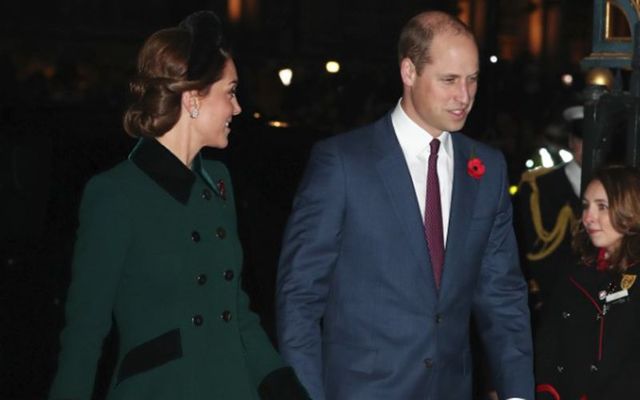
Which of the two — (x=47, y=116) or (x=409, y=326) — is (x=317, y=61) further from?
(x=409, y=326)

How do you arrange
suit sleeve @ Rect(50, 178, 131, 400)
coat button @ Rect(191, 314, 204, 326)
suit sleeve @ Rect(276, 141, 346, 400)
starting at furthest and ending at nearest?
suit sleeve @ Rect(276, 141, 346, 400)
coat button @ Rect(191, 314, 204, 326)
suit sleeve @ Rect(50, 178, 131, 400)

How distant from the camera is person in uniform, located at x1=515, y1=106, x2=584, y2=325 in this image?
810 centimetres

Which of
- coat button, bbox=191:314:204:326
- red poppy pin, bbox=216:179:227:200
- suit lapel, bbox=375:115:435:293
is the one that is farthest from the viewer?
suit lapel, bbox=375:115:435:293

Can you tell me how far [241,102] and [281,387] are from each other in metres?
13.2

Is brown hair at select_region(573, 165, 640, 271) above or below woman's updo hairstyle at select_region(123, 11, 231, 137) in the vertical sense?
below

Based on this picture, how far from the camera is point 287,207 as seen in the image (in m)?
13.9

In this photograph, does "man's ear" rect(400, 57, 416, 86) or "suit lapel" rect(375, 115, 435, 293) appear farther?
"man's ear" rect(400, 57, 416, 86)

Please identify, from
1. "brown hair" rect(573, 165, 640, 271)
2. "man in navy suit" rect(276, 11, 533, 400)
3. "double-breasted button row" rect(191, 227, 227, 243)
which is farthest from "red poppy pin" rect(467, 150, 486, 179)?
"double-breasted button row" rect(191, 227, 227, 243)

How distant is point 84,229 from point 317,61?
3524cm

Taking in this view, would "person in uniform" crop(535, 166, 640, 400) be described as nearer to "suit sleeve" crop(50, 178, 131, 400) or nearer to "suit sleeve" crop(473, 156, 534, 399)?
"suit sleeve" crop(473, 156, 534, 399)

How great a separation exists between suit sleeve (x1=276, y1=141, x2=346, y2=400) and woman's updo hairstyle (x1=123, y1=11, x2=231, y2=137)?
0.81m

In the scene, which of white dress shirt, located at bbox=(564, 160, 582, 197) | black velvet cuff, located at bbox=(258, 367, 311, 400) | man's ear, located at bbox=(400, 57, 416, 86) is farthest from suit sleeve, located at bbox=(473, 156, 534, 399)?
white dress shirt, located at bbox=(564, 160, 582, 197)

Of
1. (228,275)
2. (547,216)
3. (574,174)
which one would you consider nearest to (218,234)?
(228,275)

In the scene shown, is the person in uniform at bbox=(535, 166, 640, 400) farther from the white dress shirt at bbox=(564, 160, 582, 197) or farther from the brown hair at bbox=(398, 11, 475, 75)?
the white dress shirt at bbox=(564, 160, 582, 197)
